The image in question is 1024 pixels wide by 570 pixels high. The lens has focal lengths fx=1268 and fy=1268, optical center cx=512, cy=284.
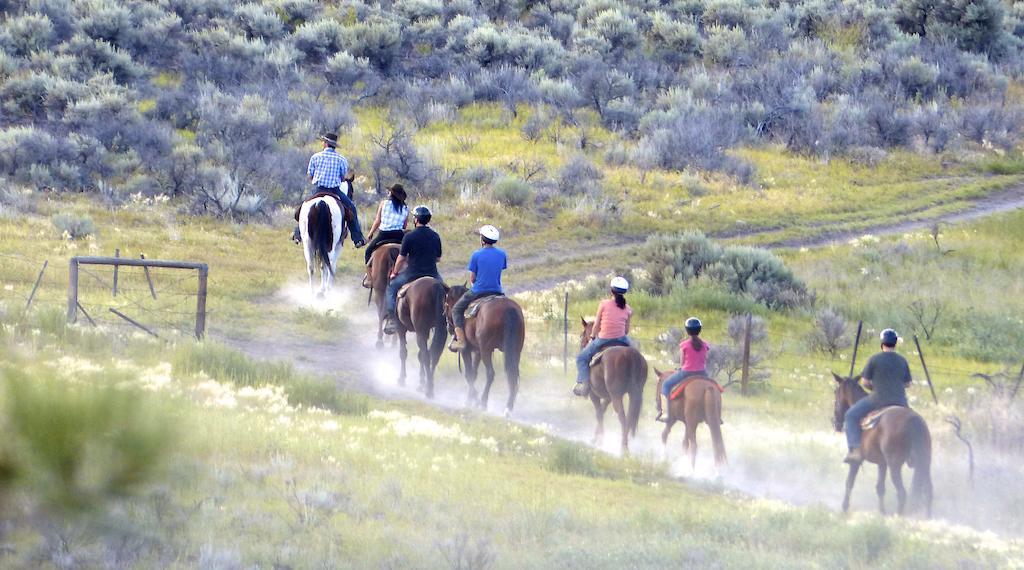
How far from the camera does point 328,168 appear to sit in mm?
19875

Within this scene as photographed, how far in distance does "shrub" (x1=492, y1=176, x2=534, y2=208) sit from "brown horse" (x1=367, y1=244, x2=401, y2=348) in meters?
12.3

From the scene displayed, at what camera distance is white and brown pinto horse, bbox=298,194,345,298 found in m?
19.9

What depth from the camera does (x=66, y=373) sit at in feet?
37.7

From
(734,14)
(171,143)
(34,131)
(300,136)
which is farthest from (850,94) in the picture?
(34,131)

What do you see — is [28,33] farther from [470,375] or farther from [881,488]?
[881,488]

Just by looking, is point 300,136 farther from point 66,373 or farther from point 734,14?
point 734,14

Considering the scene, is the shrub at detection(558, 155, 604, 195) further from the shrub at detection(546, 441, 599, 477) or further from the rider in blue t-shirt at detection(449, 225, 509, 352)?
the shrub at detection(546, 441, 599, 477)

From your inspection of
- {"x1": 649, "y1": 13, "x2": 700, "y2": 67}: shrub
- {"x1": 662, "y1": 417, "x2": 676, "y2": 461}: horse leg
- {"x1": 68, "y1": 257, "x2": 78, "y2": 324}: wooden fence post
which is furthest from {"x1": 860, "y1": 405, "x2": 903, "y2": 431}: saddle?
{"x1": 649, "y1": 13, "x2": 700, "y2": 67}: shrub

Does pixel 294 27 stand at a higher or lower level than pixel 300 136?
higher

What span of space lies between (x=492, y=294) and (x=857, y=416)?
5.00 m

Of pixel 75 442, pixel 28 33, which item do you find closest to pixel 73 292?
pixel 75 442

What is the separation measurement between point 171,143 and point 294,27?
56.5ft

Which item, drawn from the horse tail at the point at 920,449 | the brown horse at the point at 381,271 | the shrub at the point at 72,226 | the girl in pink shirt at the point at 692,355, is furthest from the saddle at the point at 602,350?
the shrub at the point at 72,226

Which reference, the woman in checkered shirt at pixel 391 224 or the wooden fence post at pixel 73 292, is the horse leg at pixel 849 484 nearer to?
the woman in checkered shirt at pixel 391 224
